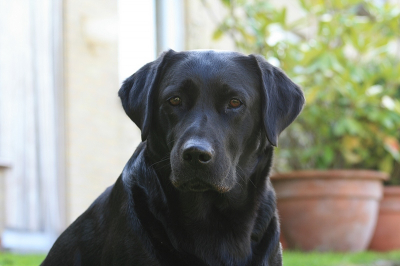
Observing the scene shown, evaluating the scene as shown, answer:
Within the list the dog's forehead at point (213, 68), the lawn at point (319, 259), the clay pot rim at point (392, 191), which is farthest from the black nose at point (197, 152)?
the clay pot rim at point (392, 191)

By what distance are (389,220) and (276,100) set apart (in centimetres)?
492

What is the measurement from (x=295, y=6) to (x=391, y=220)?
4894 mm

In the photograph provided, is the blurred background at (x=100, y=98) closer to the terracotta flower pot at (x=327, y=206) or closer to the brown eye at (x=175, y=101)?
the terracotta flower pot at (x=327, y=206)

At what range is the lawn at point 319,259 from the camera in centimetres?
481

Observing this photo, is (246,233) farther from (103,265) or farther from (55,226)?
(55,226)

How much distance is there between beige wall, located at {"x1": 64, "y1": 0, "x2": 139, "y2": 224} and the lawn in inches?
65.6

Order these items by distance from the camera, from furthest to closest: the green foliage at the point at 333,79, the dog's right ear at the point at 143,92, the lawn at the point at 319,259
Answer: the green foliage at the point at 333,79 < the lawn at the point at 319,259 < the dog's right ear at the point at 143,92

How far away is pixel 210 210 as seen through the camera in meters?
3.04

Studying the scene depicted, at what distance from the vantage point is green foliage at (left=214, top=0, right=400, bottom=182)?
6.81 m

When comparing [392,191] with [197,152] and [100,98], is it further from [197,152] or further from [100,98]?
[197,152]

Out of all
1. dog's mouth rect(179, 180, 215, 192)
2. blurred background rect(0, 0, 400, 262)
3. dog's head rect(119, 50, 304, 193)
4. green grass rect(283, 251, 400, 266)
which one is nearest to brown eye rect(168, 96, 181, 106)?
dog's head rect(119, 50, 304, 193)

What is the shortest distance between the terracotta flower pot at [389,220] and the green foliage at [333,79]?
1.16 ft

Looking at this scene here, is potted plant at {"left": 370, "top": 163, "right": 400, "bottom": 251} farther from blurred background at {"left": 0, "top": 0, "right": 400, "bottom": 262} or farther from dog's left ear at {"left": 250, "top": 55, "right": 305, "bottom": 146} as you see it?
dog's left ear at {"left": 250, "top": 55, "right": 305, "bottom": 146}

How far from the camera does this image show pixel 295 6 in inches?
443
